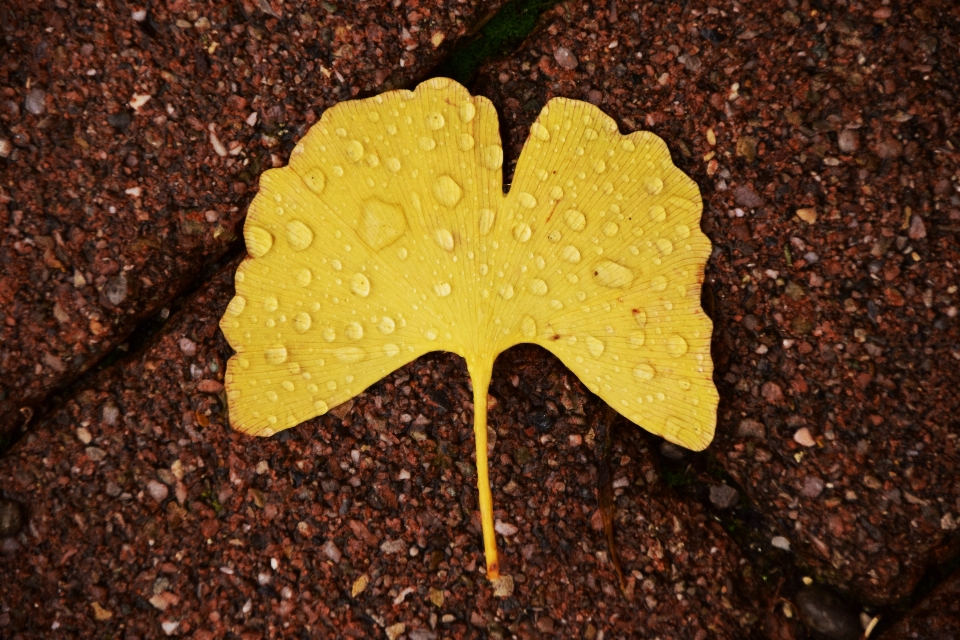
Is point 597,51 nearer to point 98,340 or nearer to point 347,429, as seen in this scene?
point 347,429

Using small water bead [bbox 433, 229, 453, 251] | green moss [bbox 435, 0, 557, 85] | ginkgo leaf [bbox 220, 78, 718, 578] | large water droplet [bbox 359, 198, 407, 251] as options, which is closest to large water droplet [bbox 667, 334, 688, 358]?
ginkgo leaf [bbox 220, 78, 718, 578]

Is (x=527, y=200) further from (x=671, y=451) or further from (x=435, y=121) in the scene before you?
(x=671, y=451)

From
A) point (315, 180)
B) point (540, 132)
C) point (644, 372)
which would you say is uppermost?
point (540, 132)

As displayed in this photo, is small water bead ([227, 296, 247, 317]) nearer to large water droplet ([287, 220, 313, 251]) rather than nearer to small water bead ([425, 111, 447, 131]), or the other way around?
large water droplet ([287, 220, 313, 251])

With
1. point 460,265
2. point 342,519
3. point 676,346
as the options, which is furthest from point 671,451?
point 342,519

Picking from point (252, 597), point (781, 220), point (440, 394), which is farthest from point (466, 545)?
point (781, 220)

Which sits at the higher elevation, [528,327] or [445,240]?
[445,240]
